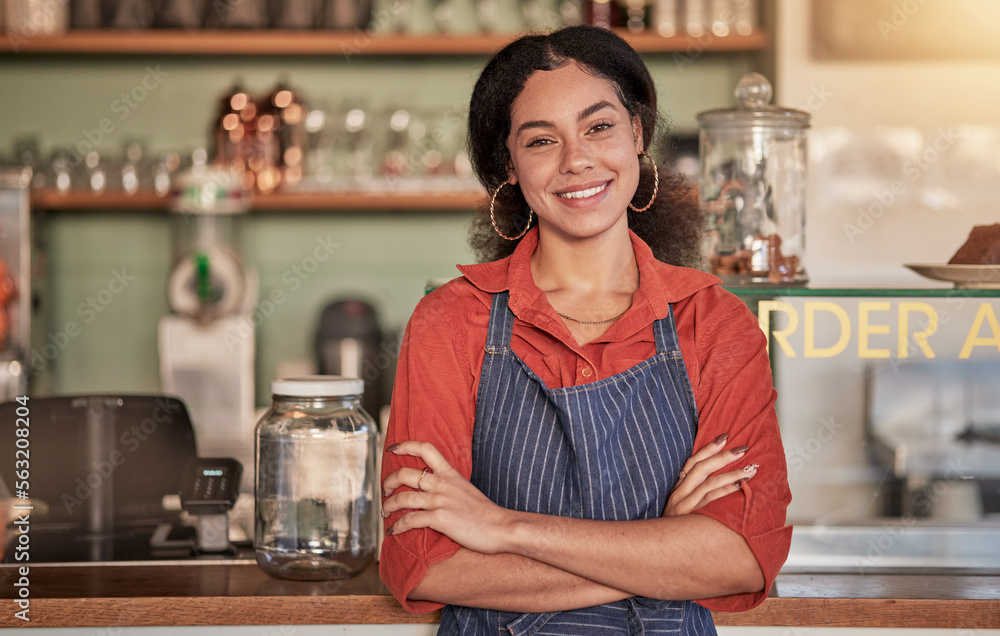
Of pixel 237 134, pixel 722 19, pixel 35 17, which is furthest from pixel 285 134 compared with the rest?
pixel 722 19

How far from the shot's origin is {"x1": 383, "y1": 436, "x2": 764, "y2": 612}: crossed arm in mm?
969

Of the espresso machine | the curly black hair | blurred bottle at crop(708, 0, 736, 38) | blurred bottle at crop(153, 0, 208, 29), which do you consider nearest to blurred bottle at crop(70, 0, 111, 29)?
blurred bottle at crop(153, 0, 208, 29)

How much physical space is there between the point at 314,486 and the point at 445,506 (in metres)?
0.29

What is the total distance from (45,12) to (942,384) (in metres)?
2.86

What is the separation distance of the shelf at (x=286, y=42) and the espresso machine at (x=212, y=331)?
409 mm

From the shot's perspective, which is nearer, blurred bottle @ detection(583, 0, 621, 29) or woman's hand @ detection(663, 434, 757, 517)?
woman's hand @ detection(663, 434, 757, 517)

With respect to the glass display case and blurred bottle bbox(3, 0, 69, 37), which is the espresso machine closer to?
blurred bottle bbox(3, 0, 69, 37)

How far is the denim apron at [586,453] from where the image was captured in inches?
40.4

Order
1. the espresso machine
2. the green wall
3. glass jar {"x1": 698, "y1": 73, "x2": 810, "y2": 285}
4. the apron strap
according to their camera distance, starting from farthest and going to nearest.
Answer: the green wall, the espresso machine, glass jar {"x1": 698, "y1": 73, "x2": 810, "y2": 285}, the apron strap

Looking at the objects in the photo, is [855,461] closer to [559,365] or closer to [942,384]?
[942,384]

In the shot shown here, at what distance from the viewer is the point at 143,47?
117 inches

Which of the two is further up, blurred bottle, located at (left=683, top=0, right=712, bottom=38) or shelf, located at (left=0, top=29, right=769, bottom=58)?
blurred bottle, located at (left=683, top=0, right=712, bottom=38)

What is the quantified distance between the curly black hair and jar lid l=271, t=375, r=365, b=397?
1.04 ft

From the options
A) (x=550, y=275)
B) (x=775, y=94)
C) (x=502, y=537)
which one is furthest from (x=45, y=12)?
(x=502, y=537)
